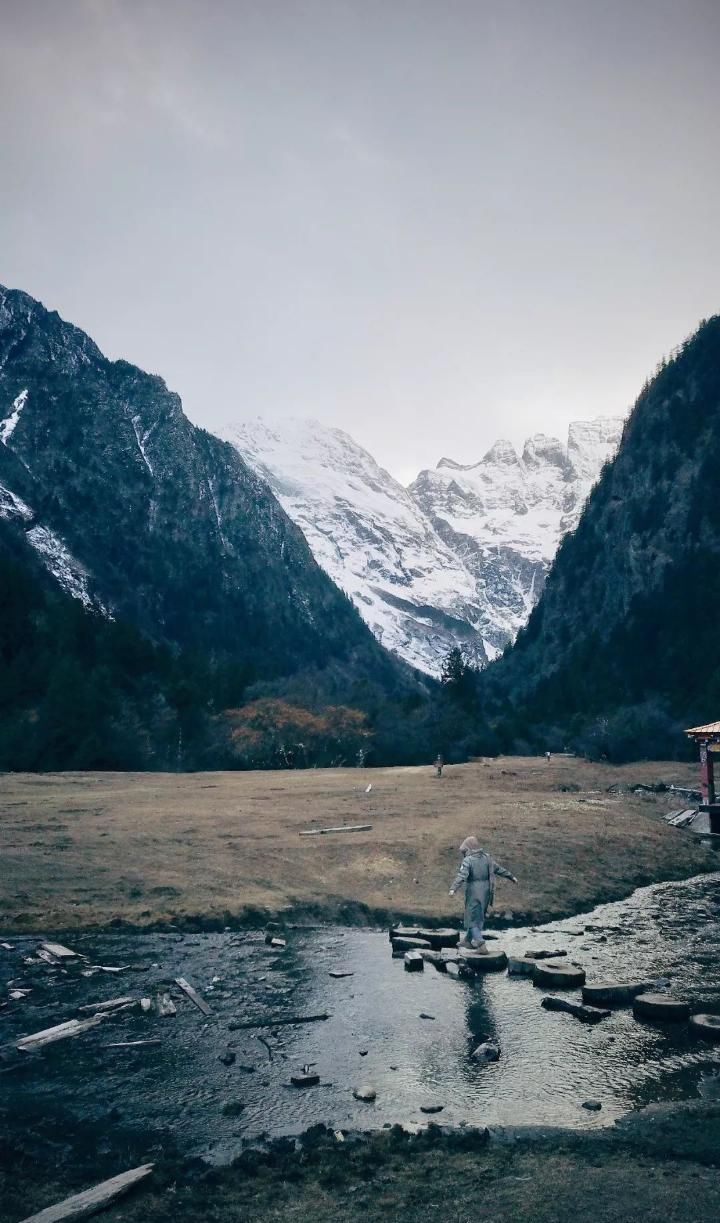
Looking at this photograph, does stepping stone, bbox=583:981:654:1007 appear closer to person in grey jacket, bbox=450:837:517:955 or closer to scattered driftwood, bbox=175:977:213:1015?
person in grey jacket, bbox=450:837:517:955

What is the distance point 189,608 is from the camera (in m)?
197

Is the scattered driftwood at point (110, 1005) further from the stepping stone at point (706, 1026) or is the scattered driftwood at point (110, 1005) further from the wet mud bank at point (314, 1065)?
the stepping stone at point (706, 1026)

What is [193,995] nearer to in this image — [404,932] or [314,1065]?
[314,1065]

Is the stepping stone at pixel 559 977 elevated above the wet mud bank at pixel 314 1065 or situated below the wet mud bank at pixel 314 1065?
above

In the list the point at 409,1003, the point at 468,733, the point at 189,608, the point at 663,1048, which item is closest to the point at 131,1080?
the point at 409,1003

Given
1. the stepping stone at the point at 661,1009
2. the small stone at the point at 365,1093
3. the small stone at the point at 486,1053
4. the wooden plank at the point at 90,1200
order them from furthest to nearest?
the stepping stone at the point at 661,1009 → the small stone at the point at 486,1053 → the small stone at the point at 365,1093 → the wooden plank at the point at 90,1200

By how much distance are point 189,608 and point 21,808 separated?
163 metres

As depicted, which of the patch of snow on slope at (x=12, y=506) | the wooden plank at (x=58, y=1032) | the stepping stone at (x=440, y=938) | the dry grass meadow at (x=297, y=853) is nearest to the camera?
the wooden plank at (x=58, y=1032)

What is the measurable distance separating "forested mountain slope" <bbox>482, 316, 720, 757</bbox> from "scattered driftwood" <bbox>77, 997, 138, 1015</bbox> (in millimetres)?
95963

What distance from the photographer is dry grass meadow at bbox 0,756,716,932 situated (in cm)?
2205

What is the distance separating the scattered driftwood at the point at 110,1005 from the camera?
14.3m

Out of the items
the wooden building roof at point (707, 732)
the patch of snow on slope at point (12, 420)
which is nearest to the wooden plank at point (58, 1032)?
the wooden building roof at point (707, 732)

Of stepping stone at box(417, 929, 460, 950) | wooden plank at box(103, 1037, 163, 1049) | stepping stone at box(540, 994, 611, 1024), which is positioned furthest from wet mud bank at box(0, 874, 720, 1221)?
stepping stone at box(417, 929, 460, 950)

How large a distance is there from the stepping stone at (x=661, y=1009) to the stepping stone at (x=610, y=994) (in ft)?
2.42
